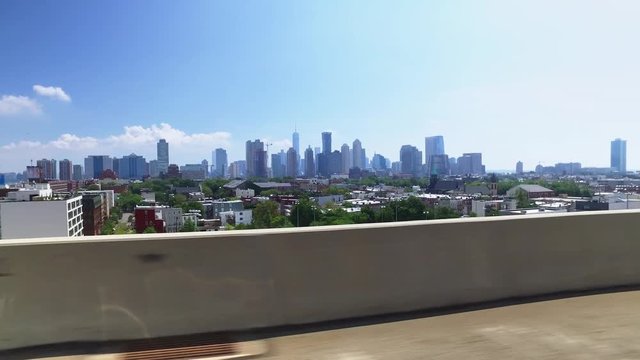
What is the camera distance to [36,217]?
47.1 metres

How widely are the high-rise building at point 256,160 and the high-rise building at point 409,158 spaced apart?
42997mm

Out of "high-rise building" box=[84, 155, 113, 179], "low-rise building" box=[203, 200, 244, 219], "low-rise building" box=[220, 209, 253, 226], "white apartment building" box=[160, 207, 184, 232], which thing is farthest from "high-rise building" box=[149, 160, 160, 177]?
"low-rise building" box=[220, 209, 253, 226]

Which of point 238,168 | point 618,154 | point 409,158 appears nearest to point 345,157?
point 409,158

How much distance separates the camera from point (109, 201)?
301 ft

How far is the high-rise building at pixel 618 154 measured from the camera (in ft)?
232

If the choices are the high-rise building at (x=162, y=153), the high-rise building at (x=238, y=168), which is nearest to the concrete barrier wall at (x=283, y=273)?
the high-rise building at (x=238, y=168)

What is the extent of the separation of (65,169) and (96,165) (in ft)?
73.3

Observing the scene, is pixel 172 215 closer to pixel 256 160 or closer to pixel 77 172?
pixel 256 160

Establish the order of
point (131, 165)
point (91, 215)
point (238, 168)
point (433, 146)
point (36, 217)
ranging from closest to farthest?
point (36, 217) → point (91, 215) → point (433, 146) → point (238, 168) → point (131, 165)

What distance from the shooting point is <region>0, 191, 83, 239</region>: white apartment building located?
136 ft

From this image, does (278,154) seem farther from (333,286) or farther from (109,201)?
(333,286)

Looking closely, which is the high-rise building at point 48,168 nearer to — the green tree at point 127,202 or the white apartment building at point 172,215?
the green tree at point 127,202

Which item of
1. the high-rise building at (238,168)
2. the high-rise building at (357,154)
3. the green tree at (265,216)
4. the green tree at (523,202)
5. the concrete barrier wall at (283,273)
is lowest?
the green tree at (265,216)

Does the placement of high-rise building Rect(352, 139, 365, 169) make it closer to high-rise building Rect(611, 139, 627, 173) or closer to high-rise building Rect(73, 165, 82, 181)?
high-rise building Rect(73, 165, 82, 181)
